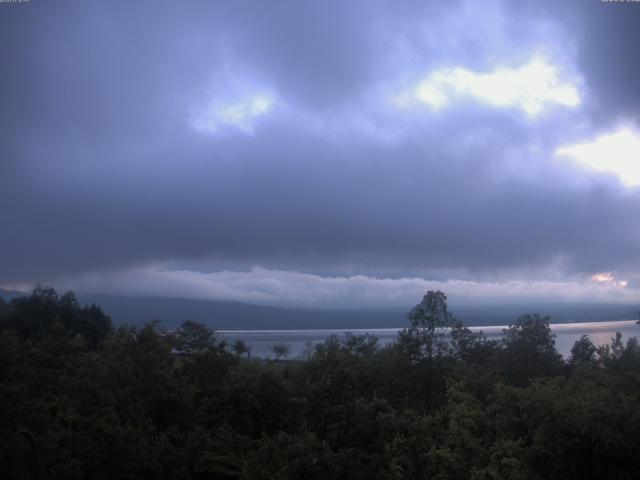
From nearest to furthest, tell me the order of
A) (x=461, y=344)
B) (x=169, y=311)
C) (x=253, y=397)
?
(x=253, y=397)
(x=461, y=344)
(x=169, y=311)

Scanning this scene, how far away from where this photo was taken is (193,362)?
87.9 feet

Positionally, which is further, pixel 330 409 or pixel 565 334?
pixel 565 334

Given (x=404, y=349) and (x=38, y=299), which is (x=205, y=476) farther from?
(x=38, y=299)

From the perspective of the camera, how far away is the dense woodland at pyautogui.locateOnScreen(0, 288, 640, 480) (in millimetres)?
13492

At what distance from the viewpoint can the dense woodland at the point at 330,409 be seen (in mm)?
13492

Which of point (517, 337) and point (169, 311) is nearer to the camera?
point (517, 337)

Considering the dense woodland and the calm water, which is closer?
the dense woodland

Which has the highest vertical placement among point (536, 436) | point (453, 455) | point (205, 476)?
point (536, 436)

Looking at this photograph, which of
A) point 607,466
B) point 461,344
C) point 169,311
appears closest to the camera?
point 607,466

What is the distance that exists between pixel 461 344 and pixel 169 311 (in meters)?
107

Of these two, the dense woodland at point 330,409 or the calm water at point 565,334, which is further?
the calm water at point 565,334

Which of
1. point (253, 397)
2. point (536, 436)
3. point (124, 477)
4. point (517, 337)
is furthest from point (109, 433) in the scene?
point (517, 337)

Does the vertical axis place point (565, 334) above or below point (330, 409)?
above

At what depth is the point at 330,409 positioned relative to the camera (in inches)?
928
